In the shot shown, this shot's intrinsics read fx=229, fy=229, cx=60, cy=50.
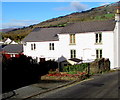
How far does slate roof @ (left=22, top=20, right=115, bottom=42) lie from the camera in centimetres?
3639

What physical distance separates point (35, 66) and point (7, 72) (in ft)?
17.1

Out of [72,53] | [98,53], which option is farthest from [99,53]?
[72,53]

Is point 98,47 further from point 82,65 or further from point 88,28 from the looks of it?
point 82,65

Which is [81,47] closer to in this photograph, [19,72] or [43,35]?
[43,35]

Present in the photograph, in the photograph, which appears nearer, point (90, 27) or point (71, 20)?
point (90, 27)

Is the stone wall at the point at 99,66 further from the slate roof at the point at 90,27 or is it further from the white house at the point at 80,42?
the slate roof at the point at 90,27

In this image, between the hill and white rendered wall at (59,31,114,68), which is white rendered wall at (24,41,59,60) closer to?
white rendered wall at (59,31,114,68)

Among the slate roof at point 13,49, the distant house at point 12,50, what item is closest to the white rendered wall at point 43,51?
the distant house at point 12,50

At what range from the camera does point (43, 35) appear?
141 ft

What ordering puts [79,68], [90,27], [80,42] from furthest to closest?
1. [90,27]
2. [80,42]
3. [79,68]

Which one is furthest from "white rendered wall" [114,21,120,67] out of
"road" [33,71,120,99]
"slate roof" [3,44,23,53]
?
"slate roof" [3,44,23,53]

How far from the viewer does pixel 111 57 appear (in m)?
34.8

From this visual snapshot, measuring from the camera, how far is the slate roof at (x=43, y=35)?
135 ft

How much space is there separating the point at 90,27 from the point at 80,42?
3046 mm
